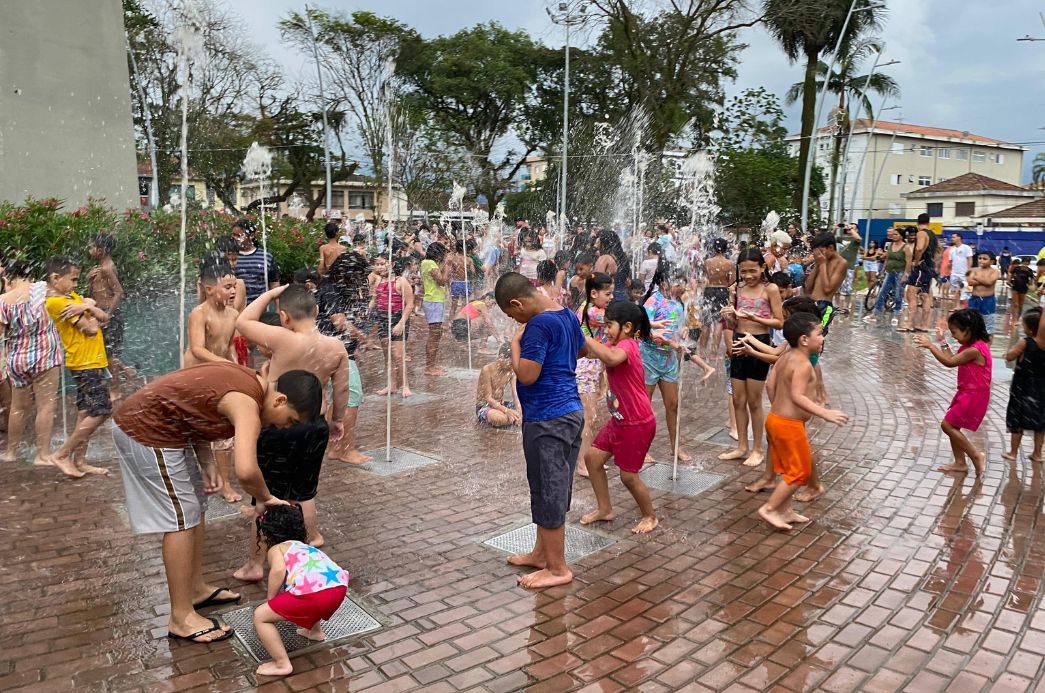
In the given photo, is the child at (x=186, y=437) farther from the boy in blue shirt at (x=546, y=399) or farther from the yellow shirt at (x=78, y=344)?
the yellow shirt at (x=78, y=344)

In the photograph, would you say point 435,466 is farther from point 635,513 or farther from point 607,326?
point 607,326

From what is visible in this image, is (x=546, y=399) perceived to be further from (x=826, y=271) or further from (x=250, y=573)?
(x=826, y=271)

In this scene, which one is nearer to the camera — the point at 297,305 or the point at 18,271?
the point at 297,305

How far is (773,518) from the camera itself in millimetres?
5180

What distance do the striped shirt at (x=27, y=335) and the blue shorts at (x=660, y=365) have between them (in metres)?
4.99

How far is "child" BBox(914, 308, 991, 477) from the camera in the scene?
6.29m

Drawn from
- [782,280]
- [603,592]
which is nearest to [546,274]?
[782,280]

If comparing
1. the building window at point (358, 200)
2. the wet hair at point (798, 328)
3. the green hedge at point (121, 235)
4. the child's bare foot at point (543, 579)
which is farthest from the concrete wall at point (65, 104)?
the building window at point (358, 200)

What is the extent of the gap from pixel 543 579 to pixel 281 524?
60.1 inches

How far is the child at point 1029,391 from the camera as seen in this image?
663 centimetres

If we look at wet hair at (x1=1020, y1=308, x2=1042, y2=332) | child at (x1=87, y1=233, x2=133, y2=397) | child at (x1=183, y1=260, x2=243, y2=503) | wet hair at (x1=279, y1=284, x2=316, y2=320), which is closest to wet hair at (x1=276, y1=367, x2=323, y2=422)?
wet hair at (x1=279, y1=284, x2=316, y2=320)

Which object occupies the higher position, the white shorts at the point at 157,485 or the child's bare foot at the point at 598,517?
the white shorts at the point at 157,485

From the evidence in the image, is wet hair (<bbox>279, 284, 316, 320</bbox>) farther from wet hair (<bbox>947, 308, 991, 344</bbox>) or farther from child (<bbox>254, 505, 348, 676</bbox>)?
wet hair (<bbox>947, 308, 991, 344</bbox>)

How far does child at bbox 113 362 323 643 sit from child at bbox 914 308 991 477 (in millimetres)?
5117
